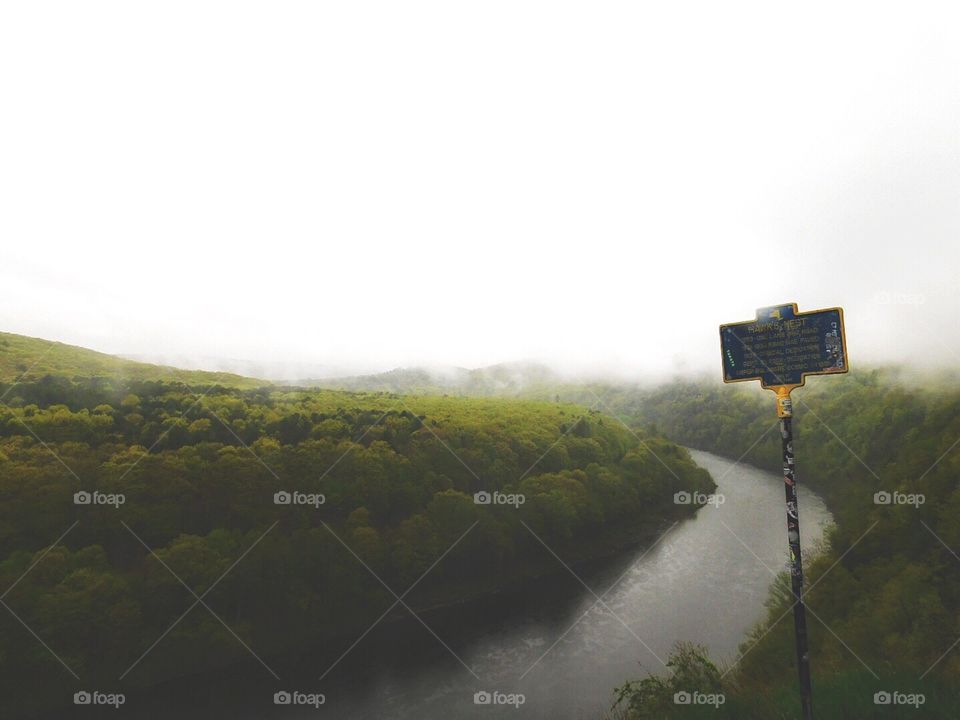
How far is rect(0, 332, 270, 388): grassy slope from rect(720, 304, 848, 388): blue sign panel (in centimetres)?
7028

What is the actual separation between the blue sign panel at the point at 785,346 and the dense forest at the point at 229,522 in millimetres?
36130

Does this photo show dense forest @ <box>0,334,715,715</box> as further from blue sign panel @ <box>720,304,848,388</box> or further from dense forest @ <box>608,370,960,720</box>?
blue sign panel @ <box>720,304,848,388</box>

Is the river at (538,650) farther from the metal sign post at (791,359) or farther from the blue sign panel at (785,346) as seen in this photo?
the blue sign panel at (785,346)

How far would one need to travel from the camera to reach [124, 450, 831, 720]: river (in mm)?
26516

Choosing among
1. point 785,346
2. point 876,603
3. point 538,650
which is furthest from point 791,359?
point 538,650

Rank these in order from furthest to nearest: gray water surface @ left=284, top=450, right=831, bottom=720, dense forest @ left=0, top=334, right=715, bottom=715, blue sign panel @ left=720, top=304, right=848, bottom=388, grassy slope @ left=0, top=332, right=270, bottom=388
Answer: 1. grassy slope @ left=0, top=332, right=270, bottom=388
2. dense forest @ left=0, top=334, right=715, bottom=715
3. gray water surface @ left=284, top=450, right=831, bottom=720
4. blue sign panel @ left=720, top=304, right=848, bottom=388

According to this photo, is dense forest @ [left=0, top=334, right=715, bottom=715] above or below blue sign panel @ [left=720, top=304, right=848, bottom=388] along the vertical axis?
below

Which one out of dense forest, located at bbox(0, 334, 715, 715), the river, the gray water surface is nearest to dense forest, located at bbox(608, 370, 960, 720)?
the gray water surface

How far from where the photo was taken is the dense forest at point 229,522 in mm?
30734

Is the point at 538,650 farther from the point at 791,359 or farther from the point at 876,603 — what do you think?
the point at 791,359

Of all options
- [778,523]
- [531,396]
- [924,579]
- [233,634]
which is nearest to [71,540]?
[233,634]

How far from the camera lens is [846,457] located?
66.2m

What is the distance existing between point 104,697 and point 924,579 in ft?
147

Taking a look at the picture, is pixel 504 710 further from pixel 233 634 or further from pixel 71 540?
pixel 71 540
